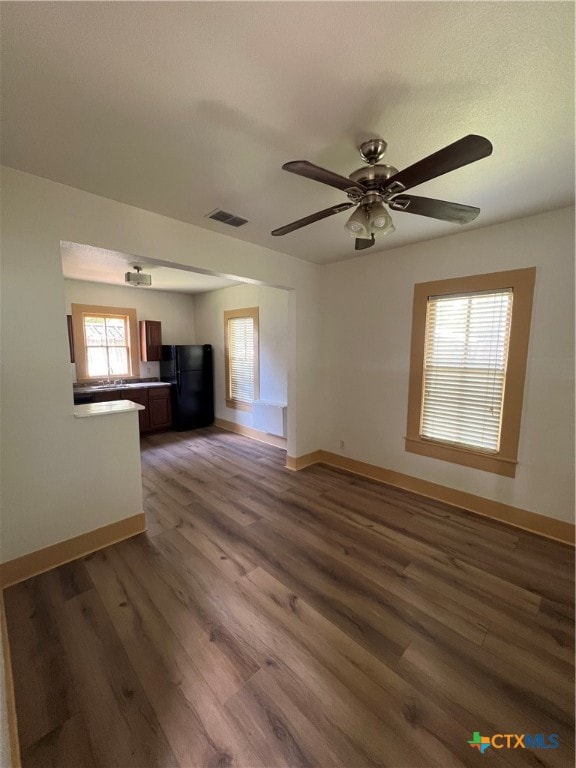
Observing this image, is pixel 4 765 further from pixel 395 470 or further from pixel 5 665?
pixel 395 470

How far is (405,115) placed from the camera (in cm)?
138

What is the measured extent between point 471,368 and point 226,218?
2.59m

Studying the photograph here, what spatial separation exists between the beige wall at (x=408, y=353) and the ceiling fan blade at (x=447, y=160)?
179cm

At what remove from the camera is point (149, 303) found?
5.62 meters

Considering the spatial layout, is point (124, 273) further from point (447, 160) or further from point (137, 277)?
point (447, 160)

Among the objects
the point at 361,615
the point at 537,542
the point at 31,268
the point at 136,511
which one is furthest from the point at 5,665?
the point at 537,542

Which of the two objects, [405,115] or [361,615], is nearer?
[405,115]

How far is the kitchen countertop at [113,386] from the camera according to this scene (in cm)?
457

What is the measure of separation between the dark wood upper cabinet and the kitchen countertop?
0.48 m

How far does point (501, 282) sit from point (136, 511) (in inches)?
146

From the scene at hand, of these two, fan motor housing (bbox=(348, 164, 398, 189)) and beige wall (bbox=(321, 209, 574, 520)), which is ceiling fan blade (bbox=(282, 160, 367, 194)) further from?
beige wall (bbox=(321, 209, 574, 520))

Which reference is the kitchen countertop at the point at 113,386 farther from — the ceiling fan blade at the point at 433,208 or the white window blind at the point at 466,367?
the ceiling fan blade at the point at 433,208

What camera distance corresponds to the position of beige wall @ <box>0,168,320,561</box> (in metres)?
1.87

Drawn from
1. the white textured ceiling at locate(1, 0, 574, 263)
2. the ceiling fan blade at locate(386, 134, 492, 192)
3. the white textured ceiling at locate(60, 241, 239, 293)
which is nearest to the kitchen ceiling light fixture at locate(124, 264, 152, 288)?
the white textured ceiling at locate(60, 241, 239, 293)
